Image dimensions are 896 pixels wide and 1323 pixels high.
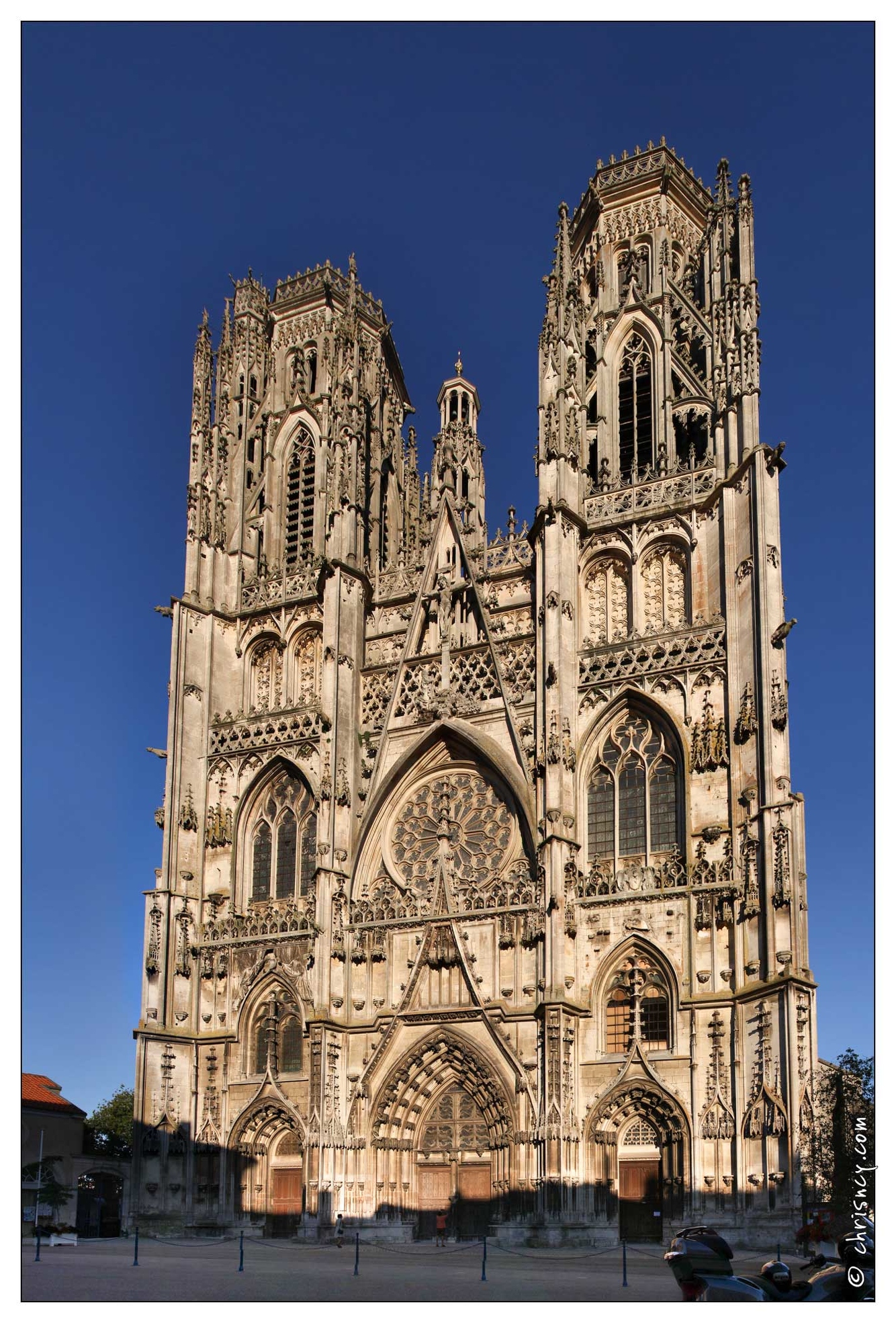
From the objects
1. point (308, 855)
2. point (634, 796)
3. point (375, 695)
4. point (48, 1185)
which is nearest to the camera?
point (634, 796)

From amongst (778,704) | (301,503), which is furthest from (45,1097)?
(778,704)

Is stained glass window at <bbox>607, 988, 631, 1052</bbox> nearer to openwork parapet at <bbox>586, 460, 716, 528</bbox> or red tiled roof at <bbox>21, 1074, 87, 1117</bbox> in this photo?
openwork parapet at <bbox>586, 460, 716, 528</bbox>

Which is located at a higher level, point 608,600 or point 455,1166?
point 608,600

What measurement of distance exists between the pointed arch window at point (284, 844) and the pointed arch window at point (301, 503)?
28.0 ft

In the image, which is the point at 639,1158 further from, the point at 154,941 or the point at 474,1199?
the point at 154,941

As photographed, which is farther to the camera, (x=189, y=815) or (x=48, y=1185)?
(x=48, y=1185)

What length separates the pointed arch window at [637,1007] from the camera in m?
35.3

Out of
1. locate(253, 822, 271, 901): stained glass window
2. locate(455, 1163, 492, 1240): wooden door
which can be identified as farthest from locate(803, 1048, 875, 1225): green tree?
locate(253, 822, 271, 901): stained glass window

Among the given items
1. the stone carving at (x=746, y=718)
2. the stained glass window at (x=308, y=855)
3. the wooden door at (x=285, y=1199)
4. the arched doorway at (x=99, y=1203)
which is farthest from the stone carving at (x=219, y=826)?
the stone carving at (x=746, y=718)

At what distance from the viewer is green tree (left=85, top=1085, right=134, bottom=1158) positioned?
2514 inches

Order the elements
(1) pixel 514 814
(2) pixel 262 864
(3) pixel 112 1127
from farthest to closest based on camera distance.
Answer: (3) pixel 112 1127
(2) pixel 262 864
(1) pixel 514 814

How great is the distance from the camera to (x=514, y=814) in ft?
130

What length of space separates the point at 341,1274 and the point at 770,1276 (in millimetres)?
11689
